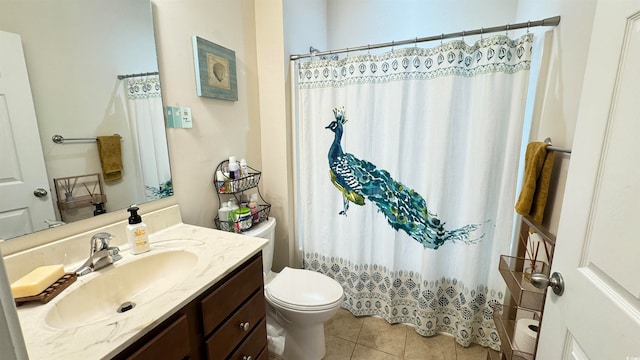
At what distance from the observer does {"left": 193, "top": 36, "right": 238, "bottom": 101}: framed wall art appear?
4.25 feet

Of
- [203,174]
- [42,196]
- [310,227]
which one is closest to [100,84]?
[42,196]

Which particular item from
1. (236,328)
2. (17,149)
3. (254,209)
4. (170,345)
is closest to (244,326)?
(236,328)

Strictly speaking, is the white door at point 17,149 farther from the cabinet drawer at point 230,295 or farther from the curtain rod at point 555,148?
the curtain rod at point 555,148

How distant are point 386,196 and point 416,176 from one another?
0.74 feet

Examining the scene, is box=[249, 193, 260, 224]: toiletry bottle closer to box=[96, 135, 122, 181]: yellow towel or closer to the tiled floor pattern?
box=[96, 135, 122, 181]: yellow towel

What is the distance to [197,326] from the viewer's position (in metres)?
0.78

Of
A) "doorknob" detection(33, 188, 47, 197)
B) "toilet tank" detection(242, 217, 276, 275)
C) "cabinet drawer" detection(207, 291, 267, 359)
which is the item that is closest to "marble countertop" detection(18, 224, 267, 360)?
"cabinet drawer" detection(207, 291, 267, 359)

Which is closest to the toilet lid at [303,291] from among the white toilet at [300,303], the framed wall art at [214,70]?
the white toilet at [300,303]

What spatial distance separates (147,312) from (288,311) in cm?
79

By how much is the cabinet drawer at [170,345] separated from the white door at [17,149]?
58 centimetres

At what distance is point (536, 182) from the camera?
1101 millimetres

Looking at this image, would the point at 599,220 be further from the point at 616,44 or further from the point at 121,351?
the point at 121,351

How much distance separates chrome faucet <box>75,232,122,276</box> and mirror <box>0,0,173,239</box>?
0.42ft

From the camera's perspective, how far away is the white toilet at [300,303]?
1.31 m
